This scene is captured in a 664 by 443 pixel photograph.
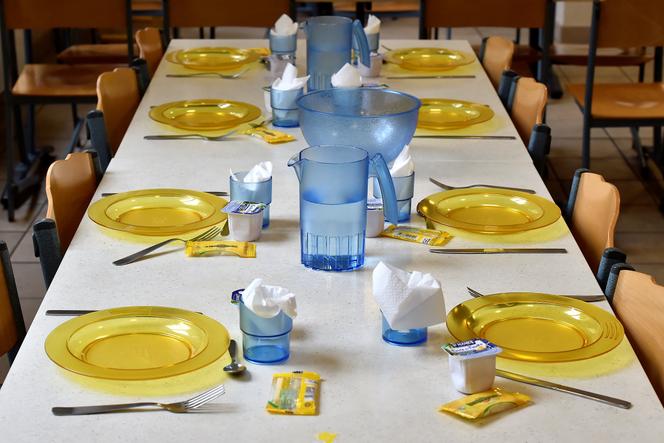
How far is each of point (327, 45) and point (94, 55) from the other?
2.30m

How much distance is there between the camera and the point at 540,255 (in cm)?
209

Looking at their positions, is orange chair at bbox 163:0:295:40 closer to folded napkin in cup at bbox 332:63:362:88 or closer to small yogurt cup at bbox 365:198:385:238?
folded napkin in cup at bbox 332:63:362:88

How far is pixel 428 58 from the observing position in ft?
12.6

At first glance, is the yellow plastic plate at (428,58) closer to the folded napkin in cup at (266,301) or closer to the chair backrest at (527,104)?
the chair backrest at (527,104)

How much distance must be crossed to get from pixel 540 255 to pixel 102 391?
94 centimetres

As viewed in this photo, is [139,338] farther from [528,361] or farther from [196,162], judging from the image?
[196,162]

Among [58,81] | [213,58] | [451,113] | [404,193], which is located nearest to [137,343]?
[404,193]

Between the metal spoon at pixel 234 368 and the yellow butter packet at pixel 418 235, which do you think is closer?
the metal spoon at pixel 234 368

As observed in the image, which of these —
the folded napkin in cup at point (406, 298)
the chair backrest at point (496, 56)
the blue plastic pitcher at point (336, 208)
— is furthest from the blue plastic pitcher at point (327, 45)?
the folded napkin in cup at point (406, 298)

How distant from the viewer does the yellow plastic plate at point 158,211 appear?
7.21 feet

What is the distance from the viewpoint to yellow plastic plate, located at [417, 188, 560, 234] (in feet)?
7.30

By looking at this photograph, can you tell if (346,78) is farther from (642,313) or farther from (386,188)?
(642,313)

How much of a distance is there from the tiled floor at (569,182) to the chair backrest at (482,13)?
30.7 inches

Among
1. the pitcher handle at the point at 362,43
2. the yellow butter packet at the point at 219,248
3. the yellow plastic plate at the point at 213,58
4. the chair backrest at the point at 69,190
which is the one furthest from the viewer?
the yellow plastic plate at the point at 213,58
